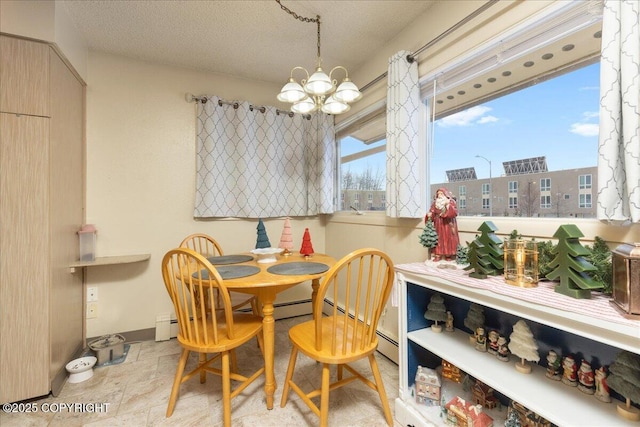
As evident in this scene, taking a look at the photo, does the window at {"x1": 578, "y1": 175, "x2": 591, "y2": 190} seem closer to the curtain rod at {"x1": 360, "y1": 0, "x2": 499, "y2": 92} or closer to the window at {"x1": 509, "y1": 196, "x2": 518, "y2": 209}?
the window at {"x1": 509, "y1": 196, "x2": 518, "y2": 209}

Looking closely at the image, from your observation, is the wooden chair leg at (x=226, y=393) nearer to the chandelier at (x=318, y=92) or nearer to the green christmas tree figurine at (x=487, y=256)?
the green christmas tree figurine at (x=487, y=256)

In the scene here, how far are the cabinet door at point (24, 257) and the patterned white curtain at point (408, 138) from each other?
7.31 feet

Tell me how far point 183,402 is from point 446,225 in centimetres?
184

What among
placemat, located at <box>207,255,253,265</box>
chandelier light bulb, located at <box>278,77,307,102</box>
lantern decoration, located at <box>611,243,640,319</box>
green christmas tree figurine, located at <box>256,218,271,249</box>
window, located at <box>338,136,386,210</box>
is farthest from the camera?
window, located at <box>338,136,386,210</box>

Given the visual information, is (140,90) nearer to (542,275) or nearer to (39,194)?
(39,194)

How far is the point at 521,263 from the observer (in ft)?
3.62

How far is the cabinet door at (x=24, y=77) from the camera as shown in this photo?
1.57 metres

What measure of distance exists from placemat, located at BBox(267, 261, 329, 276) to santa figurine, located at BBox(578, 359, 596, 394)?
1189 mm

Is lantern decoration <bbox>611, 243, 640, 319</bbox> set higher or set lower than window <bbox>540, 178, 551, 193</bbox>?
lower

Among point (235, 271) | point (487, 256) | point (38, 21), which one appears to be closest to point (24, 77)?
point (38, 21)

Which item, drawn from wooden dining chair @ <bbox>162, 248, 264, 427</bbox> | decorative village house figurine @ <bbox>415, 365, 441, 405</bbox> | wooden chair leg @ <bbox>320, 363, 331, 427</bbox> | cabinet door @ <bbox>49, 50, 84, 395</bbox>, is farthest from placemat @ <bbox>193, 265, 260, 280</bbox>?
decorative village house figurine @ <bbox>415, 365, 441, 405</bbox>

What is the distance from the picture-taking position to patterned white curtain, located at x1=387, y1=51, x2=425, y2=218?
177cm

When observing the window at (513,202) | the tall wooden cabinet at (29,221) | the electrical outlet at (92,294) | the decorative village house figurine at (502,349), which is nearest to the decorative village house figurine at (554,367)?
the decorative village house figurine at (502,349)

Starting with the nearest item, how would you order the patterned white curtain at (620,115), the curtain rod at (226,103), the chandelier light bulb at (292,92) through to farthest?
the patterned white curtain at (620,115) < the chandelier light bulb at (292,92) < the curtain rod at (226,103)
